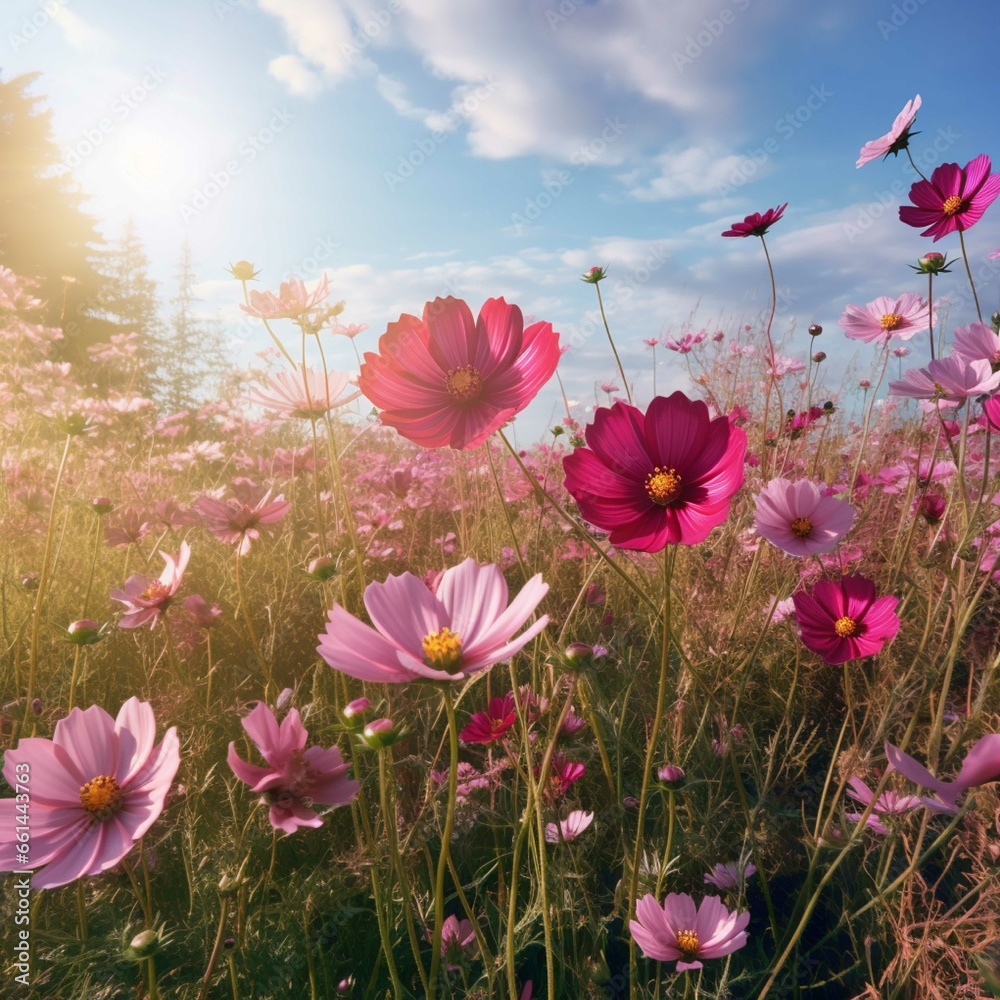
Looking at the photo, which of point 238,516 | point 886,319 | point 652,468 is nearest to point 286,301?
point 238,516

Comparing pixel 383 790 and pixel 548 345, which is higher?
pixel 548 345

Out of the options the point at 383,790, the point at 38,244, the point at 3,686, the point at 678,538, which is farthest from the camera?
the point at 38,244

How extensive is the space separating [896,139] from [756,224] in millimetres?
291

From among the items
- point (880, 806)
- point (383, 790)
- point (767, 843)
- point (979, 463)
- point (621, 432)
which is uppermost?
point (621, 432)

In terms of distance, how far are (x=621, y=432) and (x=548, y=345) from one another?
5.0 inches

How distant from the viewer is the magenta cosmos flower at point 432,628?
463 millimetres

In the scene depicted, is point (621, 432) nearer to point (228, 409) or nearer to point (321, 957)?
point (321, 957)

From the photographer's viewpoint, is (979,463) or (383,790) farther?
(979,463)

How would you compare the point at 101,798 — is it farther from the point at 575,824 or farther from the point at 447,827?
the point at 575,824

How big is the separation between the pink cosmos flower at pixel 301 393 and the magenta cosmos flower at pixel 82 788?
0.59 m

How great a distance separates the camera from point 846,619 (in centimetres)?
103

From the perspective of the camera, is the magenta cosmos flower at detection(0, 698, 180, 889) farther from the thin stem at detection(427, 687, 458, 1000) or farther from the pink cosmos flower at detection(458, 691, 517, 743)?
the pink cosmos flower at detection(458, 691, 517, 743)

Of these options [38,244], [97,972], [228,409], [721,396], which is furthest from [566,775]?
[38,244]

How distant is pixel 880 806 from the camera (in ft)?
3.28
